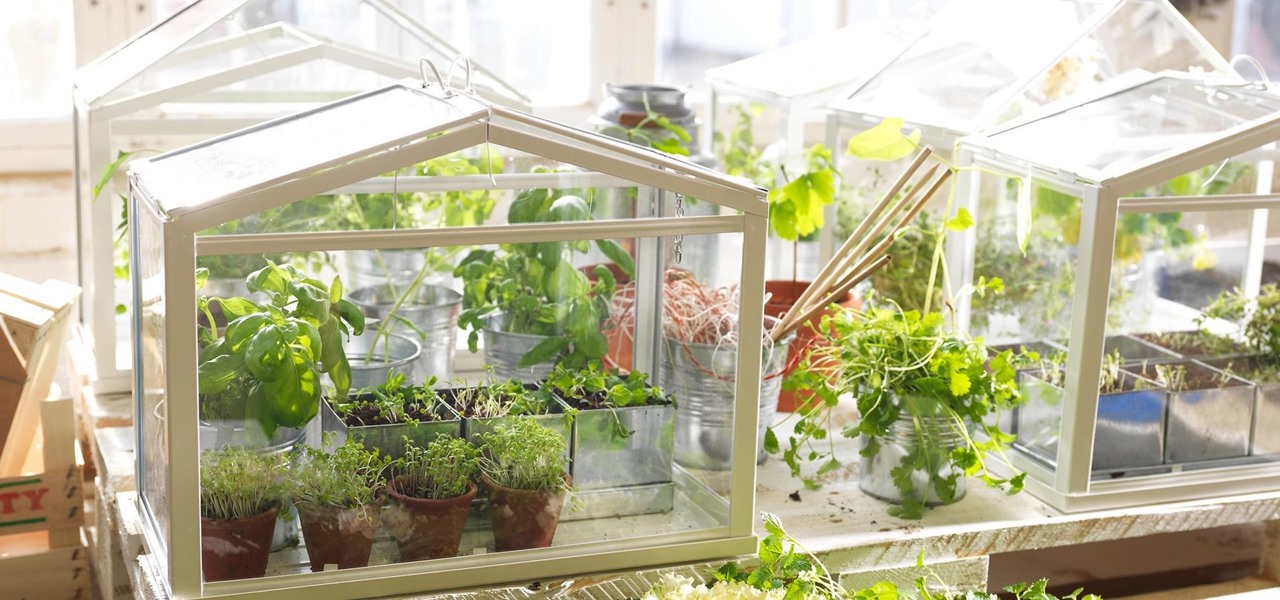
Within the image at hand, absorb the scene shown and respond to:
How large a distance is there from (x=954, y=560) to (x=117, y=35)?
230 cm

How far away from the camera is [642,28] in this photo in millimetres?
3641

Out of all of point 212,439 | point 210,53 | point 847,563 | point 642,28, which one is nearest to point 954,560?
point 847,563

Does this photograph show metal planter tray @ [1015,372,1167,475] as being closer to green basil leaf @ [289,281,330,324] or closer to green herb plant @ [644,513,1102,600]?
green herb plant @ [644,513,1102,600]

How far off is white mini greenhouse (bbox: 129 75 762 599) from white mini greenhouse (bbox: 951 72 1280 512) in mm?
511

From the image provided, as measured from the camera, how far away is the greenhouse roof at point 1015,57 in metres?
2.16

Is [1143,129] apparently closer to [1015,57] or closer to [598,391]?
[1015,57]

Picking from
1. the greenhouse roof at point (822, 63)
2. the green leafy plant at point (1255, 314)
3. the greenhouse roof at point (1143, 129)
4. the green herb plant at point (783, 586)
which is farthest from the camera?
the greenhouse roof at point (822, 63)

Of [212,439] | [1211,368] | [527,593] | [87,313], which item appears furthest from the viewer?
[87,313]

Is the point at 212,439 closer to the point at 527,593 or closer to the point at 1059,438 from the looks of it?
the point at 527,593

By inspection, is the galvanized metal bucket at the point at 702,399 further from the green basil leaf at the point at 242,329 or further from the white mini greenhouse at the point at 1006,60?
the white mini greenhouse at the point at 1006,60

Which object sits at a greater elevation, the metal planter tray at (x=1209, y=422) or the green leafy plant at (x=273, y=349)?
the green leafy plant at (x=273, y=349)

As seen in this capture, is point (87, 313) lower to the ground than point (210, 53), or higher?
lower

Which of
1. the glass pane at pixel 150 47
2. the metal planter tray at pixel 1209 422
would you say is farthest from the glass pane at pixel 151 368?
the metal planter tray at pixel 1209 422

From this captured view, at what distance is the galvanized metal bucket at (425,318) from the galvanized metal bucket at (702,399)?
29 cm
